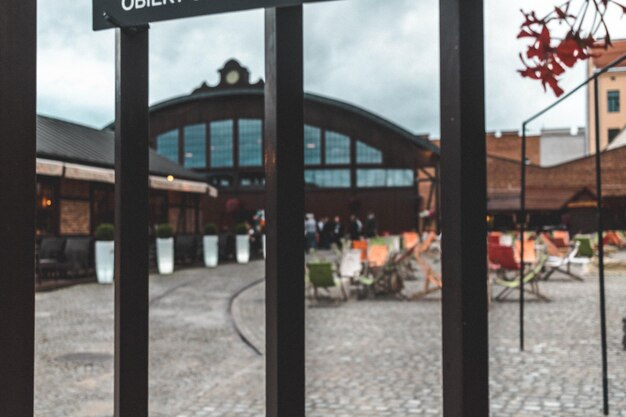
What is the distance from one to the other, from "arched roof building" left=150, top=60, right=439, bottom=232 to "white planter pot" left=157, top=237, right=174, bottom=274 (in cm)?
1524

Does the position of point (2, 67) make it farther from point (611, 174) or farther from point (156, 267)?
point (156, 267)

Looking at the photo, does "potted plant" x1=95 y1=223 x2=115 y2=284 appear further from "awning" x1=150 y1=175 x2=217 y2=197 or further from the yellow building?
the yellow building

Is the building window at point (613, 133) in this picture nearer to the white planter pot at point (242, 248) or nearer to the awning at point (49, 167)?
the awning at point (49, 167)

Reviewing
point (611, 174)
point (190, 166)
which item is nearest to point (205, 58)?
point (190, 166)

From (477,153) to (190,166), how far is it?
1306 inches

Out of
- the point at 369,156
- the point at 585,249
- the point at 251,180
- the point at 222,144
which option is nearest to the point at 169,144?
the point at 222,144

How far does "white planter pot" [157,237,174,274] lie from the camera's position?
1551 cm

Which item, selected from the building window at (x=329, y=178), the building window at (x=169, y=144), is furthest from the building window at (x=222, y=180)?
the building window at (x=329, y=178)

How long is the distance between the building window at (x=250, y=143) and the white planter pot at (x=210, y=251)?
1505 cm

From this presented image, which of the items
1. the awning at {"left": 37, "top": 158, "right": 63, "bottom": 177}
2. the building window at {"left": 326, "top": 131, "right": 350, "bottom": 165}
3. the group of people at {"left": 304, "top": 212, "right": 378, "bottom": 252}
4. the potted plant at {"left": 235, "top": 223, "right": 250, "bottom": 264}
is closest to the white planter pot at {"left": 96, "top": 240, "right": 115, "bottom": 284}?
the awning at {"left": 37, "top": 158, "right": 63, "bottom": 177}

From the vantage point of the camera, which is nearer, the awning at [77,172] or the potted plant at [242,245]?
the awning at [77,172]

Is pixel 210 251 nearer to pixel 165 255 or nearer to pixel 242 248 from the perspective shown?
pixel 242 248

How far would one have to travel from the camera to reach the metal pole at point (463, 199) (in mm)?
1525

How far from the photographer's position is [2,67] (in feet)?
4.87
